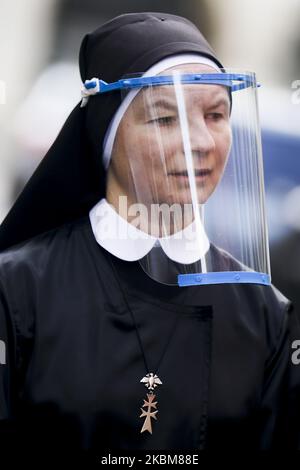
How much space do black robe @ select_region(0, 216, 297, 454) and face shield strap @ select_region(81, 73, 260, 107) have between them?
440 mm

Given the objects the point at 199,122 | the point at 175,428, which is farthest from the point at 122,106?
the point at 175,428

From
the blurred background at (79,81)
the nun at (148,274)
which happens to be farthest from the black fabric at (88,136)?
the blurred background at (79,81)

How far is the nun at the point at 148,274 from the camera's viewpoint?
2473 mm

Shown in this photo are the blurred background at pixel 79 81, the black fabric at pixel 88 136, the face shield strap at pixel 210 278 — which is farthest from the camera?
the blurred background at pixel 79 81

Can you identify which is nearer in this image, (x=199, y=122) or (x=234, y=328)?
(x=199, y=122)

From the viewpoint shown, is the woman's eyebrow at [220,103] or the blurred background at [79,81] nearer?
the woman's eyebrow at [220,103]

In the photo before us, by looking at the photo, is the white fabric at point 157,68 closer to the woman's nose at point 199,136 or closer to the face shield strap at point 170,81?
the face shield strap at point 170,81

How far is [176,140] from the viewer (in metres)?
2.46

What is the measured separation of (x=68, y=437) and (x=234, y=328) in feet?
2.04

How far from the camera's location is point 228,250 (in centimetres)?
251

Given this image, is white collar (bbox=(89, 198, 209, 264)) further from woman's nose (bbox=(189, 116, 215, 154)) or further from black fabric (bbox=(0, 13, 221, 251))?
woman's nose (bbox=(189, 116, 215, 154))

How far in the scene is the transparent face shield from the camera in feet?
8.05
